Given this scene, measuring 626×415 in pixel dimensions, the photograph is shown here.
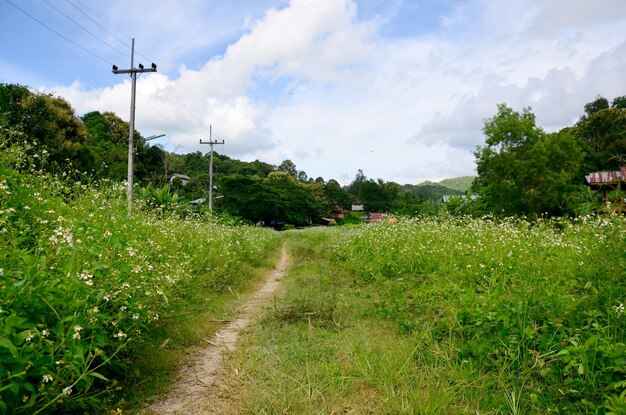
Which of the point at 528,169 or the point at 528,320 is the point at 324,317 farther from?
the point at 528,169

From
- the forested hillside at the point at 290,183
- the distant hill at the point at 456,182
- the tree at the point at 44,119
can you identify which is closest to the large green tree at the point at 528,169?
the forested hillside at the point at 290,183

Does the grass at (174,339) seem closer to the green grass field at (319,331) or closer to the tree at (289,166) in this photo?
the green grass field at (319,331)

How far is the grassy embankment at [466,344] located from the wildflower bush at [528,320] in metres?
0.01

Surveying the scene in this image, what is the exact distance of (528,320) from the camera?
346cm

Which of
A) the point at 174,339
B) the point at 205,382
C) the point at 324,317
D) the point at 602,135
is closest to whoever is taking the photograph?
the point at 205,382

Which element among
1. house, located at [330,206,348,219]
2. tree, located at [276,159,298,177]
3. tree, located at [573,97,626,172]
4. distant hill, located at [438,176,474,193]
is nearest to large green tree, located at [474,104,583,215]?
tree, located at [573,97,626,172]

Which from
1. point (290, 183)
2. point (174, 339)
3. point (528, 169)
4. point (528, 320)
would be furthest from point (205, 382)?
point (290, 183)

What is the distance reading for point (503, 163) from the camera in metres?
29.6

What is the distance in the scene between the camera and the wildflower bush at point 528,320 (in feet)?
8.98

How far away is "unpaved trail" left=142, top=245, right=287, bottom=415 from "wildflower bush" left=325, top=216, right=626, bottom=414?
1884mm

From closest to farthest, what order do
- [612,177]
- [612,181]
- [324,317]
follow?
1. [612,181]
2. [324,317]
3. [612,177]

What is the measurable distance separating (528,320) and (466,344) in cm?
61

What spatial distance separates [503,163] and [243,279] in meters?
27.4

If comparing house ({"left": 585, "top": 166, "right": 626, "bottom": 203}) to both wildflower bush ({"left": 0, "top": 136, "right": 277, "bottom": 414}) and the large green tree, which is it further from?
the large green tree
